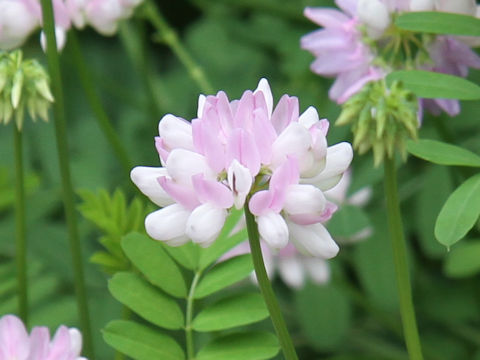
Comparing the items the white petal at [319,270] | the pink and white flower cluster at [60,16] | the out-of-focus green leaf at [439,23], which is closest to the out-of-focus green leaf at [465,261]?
the white petal at [319,270]

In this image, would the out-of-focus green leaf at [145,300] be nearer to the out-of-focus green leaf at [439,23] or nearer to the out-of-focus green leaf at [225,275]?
the out-of-focus green leaf at [225,275]

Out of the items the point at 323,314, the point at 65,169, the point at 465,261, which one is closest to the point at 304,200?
the point at 65,169

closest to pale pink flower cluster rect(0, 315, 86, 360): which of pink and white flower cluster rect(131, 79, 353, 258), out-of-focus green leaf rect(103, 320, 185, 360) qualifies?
out-of-focus green leaf rect(103, 320, 185, 360)

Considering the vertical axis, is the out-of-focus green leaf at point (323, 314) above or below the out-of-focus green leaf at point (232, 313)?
below

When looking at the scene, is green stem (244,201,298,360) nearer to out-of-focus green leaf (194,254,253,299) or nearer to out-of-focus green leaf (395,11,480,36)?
out-of-focus green leaf (194,254,253,299)

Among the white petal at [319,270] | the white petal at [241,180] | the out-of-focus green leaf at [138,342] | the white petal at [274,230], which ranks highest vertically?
the white petal at [241,180]

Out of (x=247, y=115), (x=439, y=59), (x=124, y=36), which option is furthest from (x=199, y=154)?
(x=124, y=36)
